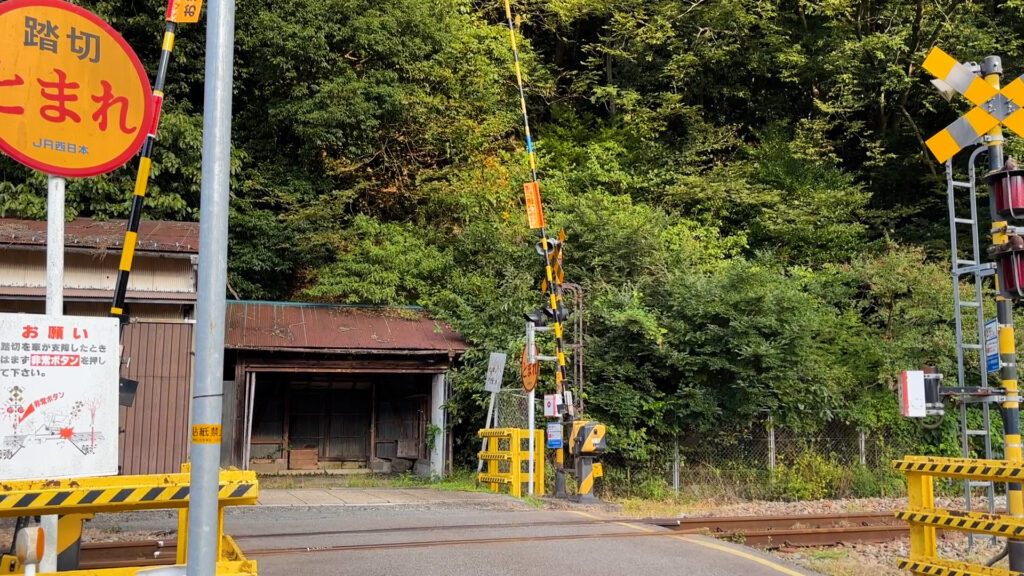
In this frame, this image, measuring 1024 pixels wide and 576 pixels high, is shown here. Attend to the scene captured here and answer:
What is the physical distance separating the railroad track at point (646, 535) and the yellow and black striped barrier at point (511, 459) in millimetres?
2878

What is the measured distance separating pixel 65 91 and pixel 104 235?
9.18 meters

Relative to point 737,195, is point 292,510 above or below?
below

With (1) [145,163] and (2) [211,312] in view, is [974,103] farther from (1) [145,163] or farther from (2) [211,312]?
(1) [145,163]

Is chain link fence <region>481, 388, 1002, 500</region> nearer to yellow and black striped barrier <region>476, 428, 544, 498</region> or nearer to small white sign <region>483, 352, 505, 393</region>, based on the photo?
small white sign <region>483, 352, 505, 393</region>

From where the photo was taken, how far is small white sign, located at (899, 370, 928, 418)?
797cm

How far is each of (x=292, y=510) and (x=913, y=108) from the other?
23680 millimetres

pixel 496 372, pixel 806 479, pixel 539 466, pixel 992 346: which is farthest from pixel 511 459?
pixel 992 346

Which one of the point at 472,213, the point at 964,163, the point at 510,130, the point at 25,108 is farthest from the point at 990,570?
the point at 964,163

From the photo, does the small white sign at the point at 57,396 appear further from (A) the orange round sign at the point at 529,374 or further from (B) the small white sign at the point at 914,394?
(A) the orange round sign at the point at 529,374

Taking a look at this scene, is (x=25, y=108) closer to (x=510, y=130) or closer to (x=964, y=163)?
(x=510, y=130)

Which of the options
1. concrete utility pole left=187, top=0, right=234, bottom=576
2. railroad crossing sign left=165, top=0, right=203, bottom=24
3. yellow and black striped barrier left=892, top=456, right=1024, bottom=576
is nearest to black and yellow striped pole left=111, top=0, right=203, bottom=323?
railroad crossing sign left=165, top=0, right=203, bottom=24

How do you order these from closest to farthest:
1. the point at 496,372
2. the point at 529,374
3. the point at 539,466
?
1. the point at 529,374
2. the point at 539,466
3. the point at 496,372

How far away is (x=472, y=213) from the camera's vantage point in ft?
68.1

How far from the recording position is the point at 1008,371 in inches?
280
